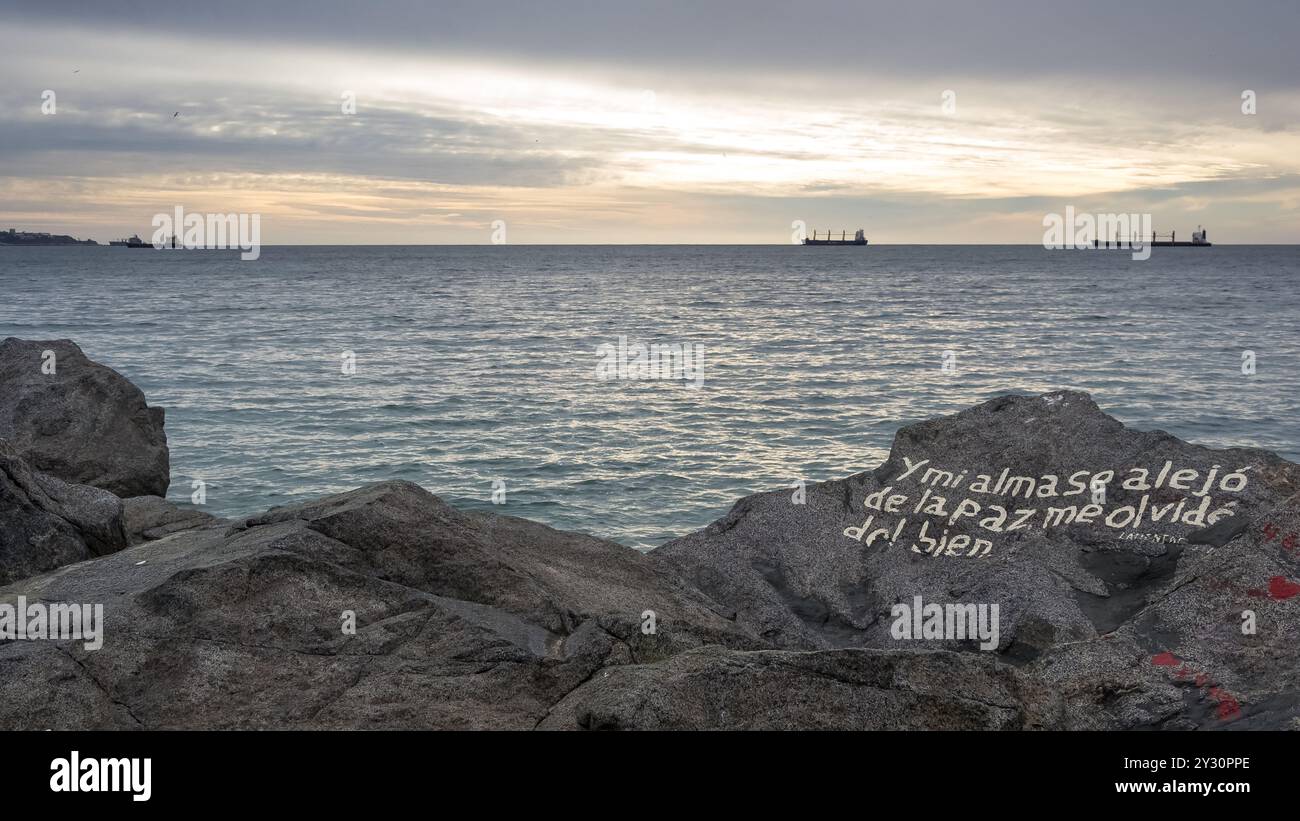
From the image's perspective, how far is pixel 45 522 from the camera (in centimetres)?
923

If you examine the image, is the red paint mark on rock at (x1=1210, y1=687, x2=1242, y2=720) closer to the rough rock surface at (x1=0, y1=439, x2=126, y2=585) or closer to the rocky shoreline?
the rocky shoreline

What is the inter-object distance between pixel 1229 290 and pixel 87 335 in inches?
3744

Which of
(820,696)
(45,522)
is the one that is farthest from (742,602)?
(45,522)

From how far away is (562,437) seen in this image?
1032 inches

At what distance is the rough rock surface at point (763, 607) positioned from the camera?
246 inches

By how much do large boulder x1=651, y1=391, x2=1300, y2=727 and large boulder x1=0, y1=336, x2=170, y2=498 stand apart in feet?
30.0

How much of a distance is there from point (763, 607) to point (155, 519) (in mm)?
7166

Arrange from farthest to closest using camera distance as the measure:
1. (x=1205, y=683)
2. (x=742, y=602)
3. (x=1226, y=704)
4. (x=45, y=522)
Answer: (x=742, y=602) < (x=45, y=522) < (x=1205, y=683) < (x=1226, y=704)

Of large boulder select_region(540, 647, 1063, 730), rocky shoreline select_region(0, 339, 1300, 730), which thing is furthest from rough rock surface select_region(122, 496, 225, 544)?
large boulder select_region(540, 647, 1063, 730)

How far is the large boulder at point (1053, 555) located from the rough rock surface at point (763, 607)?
0.09 feet

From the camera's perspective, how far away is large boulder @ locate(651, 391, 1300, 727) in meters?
7.32

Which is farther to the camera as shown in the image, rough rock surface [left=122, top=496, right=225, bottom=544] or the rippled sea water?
the rippled sea water

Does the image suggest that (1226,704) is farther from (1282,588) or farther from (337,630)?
(337,630)

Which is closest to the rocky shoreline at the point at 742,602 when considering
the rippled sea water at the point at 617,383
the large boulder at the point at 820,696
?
the large boulder at the point at 820,696
